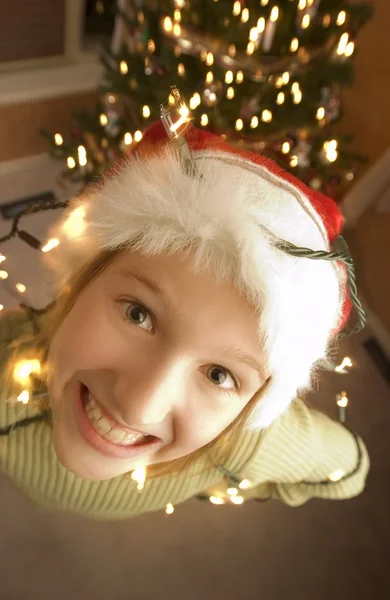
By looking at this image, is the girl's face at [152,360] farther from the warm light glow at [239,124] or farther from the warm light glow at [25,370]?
the warm light glow at [239,124]

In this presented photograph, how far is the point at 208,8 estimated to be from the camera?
125 cm

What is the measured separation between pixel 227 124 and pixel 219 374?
1.01 meters

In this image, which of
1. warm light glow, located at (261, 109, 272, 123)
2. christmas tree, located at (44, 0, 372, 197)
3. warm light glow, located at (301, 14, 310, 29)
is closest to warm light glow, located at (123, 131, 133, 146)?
christmas tree, located at (44, 0, 372, 197)

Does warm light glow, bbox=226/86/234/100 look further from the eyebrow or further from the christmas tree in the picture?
the eyebrow

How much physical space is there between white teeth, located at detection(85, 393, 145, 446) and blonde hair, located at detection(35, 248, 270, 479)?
5.1 inches

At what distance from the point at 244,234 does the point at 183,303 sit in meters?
0.10

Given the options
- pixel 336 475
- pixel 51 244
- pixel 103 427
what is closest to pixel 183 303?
pixel 103 427

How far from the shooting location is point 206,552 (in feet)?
4.29

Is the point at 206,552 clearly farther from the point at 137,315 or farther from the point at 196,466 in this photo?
the point at 137,315

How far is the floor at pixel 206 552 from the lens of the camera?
121 centimetres

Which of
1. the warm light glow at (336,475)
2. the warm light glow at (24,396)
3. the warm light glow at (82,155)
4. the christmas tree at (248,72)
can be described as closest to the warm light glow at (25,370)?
the warm light glow at (24,396)

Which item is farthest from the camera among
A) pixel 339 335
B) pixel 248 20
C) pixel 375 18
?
pixel 375 18

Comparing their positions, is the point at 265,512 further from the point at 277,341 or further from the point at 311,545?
the point at 277,341

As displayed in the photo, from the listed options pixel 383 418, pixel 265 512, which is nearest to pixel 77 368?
pixel 265 512
